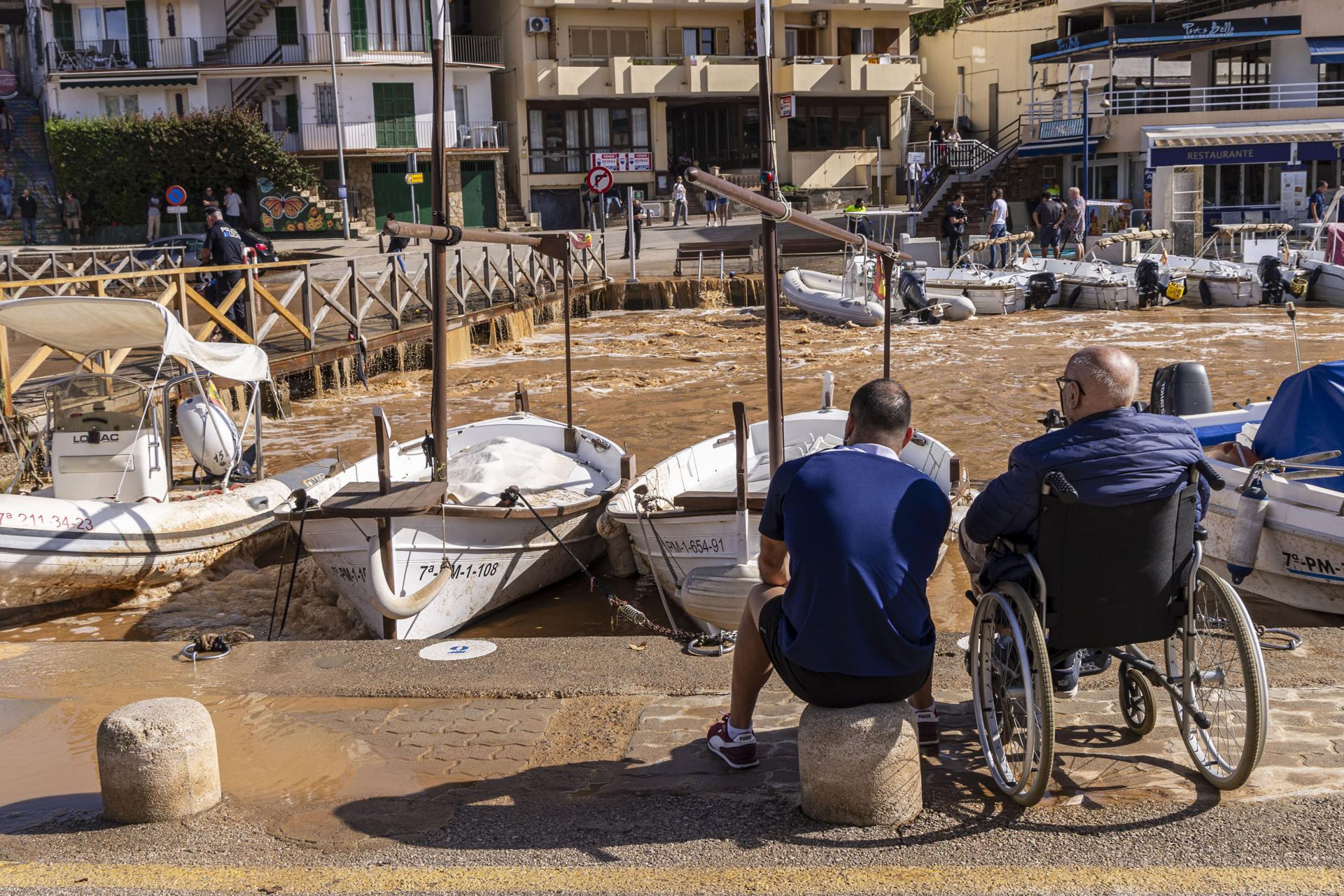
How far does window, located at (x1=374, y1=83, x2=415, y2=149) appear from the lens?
1617 inches

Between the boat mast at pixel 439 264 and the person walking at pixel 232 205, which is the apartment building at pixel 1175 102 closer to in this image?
the person walking at pixel 232 205

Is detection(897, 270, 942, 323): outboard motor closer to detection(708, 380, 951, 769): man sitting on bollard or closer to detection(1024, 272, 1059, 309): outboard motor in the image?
detection(1024, 272, 1059, 309): outboard motor

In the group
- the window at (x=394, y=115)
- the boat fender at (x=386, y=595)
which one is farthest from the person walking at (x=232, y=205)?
the boat fender at (x=386, y=595)

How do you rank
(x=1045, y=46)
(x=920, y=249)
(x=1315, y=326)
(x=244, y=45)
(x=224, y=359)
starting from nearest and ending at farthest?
(x=224, y=359), (x=1315, y=326), (x=920, y=249), (x=1045, y=46), (x=244, y=45)

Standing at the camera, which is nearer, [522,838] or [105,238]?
[522,838]

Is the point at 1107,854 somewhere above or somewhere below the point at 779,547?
below

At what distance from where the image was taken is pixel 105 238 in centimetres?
3778

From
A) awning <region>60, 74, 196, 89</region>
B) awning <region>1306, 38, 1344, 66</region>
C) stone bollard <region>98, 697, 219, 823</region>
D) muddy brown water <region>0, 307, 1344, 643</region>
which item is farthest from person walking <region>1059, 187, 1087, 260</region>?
awning <region>60, 74, 196, 89</region>

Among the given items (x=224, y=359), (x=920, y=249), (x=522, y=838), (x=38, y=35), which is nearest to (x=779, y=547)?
(x=522, y=838)

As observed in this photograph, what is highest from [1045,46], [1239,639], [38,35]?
[38,35]

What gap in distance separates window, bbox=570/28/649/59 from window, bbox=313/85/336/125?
815 cm

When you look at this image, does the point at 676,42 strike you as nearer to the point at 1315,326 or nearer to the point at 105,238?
the point at 105,238

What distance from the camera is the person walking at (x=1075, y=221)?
87.5 ft

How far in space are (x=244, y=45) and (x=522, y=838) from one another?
42392mm
